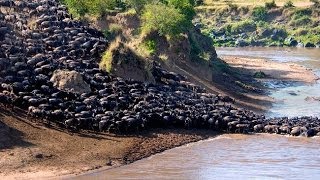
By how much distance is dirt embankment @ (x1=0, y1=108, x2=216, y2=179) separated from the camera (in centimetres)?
2181

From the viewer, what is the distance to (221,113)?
2939 centimetres

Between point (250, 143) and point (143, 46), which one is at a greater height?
point (143, 46)

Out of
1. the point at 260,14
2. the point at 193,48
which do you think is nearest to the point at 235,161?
the point at 193,48

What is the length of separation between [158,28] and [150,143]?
1609 centimetres

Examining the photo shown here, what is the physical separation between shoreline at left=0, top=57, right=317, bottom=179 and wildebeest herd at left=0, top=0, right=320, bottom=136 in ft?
2.06

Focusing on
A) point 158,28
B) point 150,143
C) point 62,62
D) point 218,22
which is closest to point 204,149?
point 150,143

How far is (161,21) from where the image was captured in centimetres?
4028

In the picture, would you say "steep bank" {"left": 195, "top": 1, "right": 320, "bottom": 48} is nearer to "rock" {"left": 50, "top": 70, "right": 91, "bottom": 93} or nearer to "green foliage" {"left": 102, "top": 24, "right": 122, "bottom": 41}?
"green foliage" {"left": 102, "top": 24, "right": 122, "bottom": 41}

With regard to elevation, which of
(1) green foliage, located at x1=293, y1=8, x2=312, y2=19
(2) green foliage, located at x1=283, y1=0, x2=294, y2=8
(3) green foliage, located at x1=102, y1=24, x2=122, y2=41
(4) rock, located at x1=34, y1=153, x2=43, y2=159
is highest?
(2) green foliage, located at x1=283, y1=0, x2=294, y2=8

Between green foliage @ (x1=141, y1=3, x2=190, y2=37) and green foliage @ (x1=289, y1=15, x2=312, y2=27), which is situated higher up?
green foliage @ (x1=289, y1=15, x2=312, y2=27)

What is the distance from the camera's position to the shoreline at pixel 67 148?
2180 cm

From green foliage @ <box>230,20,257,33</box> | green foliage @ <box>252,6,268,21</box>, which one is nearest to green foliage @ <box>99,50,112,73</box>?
green foliage @ <box>230,20,257,33</box>

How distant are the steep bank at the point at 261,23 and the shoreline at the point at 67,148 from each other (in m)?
55.8

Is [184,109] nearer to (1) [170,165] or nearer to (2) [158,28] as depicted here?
(1) [170,165]
